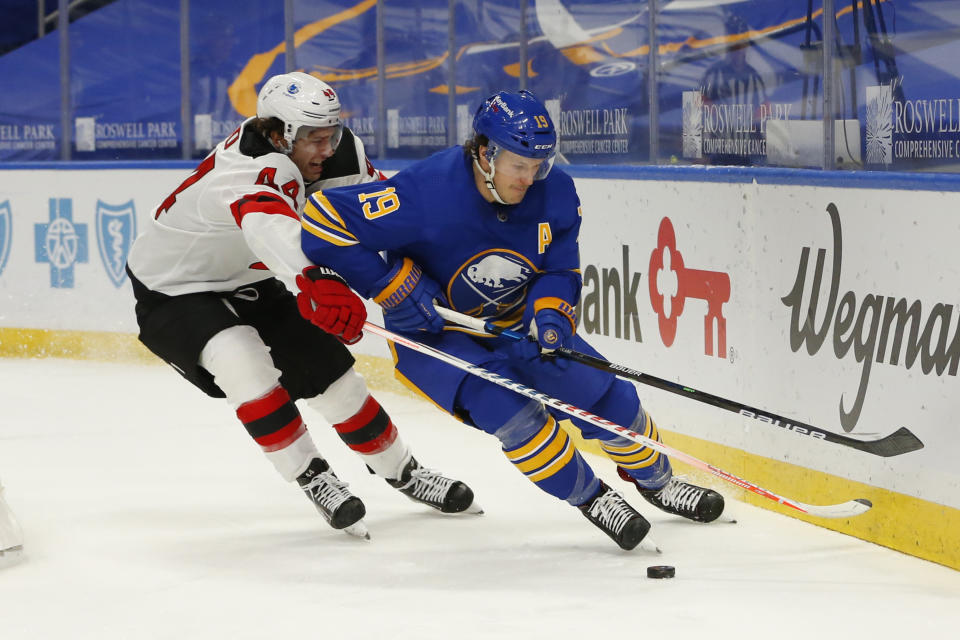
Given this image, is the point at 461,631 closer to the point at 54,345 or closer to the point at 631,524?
the point at 631,524

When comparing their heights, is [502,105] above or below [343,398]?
above

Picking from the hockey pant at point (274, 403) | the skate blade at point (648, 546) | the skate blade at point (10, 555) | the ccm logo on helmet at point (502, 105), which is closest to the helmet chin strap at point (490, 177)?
the ccm logo on helmet at point (502, 105)

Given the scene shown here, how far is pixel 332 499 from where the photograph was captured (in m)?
3.35

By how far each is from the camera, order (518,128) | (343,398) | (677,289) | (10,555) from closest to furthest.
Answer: (518,128) < (10,555) < (343,398) < (677,289)

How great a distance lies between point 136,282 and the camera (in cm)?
354

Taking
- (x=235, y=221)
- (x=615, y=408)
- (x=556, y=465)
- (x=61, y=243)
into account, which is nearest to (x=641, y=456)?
(x=615, y=408)

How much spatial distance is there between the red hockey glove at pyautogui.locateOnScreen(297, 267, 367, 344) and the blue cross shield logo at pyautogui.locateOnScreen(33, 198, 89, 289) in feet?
11.5

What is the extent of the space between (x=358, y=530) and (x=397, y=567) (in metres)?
0.29

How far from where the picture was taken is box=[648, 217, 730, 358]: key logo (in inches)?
149

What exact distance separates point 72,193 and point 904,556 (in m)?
4.41

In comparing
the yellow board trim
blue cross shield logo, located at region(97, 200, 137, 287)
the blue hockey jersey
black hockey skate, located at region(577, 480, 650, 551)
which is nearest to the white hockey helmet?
the blue hockey jersey

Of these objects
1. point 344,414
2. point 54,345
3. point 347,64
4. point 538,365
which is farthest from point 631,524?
point 54,345

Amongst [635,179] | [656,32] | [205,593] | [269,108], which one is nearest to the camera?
[205,593]

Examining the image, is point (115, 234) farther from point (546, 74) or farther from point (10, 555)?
point (10, 555)
